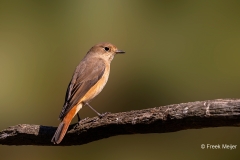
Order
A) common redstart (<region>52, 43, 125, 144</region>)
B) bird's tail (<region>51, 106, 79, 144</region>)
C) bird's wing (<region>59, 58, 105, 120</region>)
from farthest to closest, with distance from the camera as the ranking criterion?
bird's wing (<region>59, 58, 105, 120</region>) < common redstart (<region>52, 43, 125, 144</region>) < bird's tail (<region>51, 106, 79, 144</region>)

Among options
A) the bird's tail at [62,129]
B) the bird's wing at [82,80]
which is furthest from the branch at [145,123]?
the bird's wing at [82,80]

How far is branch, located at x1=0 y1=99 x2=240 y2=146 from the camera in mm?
3441

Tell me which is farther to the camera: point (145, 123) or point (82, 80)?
point (82, 80)

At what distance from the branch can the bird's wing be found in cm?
26

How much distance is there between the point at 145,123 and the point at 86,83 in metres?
1.38

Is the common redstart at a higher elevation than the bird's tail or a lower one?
higher

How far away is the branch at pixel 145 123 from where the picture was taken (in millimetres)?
3441

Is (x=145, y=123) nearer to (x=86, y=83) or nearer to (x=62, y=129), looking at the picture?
(x=62, y=129)

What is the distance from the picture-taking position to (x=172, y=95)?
7.09 metres

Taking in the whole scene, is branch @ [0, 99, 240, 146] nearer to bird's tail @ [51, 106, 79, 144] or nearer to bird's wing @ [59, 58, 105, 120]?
bird's tail @ [51, 106, 79, 144]

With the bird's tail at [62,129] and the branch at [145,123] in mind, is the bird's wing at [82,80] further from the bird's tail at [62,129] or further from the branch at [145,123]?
the branch at [145,123]

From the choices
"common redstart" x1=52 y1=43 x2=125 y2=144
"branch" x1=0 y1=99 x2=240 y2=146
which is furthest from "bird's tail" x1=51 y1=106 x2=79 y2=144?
"branch" x1=0 y1=99 x2=240 y2=146

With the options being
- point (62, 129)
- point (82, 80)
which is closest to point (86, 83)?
point (82, 80)

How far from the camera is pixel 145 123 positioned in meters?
3.89
